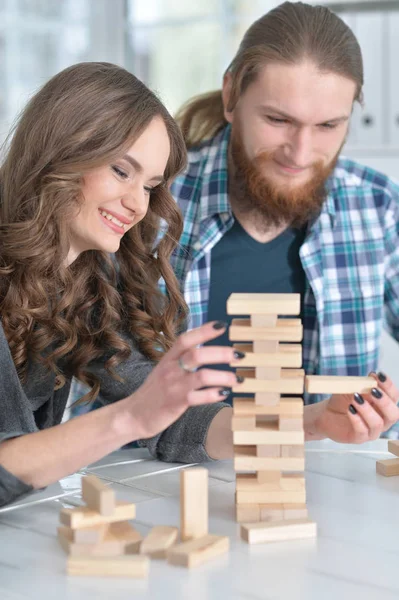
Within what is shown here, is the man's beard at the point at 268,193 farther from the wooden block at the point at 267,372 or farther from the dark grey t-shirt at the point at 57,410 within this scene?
the wooden block at the point at 267,372

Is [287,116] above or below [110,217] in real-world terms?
above

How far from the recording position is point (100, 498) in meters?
1.09

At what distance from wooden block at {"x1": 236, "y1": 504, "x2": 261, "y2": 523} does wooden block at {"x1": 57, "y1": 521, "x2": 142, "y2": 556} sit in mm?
164

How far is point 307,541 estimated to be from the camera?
1.17 meters

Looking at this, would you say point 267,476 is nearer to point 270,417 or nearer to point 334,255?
point 270,417

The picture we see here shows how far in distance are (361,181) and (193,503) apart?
1.43 m

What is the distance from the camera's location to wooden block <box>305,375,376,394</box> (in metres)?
1.24

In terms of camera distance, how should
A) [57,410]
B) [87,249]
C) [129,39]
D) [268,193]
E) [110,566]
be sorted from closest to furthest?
[110,566]
[87,249]
[57,410]
[268,193]
[129,39]

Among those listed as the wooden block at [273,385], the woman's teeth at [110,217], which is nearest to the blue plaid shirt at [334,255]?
the woman's teeth at [110,217]

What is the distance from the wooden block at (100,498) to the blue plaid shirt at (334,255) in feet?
3.57

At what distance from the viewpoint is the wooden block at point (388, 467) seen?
147cm

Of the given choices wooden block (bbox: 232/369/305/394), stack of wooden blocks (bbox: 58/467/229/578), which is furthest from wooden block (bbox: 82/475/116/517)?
wooden block (bbox: 232/369/305/394)

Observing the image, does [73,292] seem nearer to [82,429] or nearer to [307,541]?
[82,429]

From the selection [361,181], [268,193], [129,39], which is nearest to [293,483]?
[268,193]
